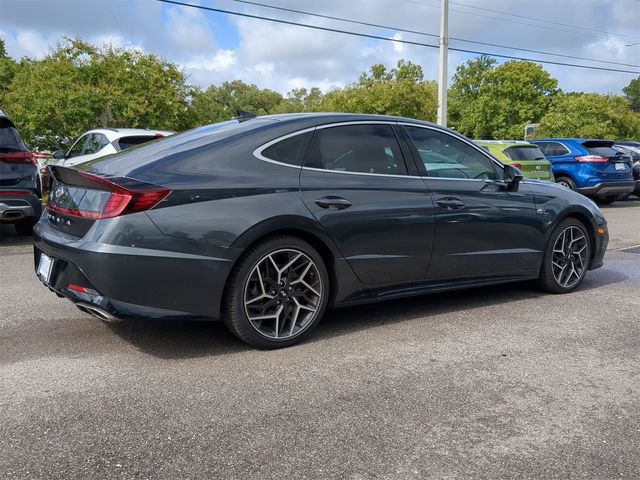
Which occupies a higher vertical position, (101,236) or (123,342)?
(101,236)

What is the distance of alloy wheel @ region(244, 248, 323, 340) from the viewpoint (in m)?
3.91

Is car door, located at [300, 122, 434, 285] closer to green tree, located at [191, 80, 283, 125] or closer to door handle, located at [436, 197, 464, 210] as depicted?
door handle, located at [436, 197, 464, 210]

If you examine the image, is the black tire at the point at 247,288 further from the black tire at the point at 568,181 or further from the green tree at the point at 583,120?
the green tree at the point at 583,120

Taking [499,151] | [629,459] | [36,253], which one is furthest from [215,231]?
[499,151]

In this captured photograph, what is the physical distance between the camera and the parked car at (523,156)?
1298 centimetres

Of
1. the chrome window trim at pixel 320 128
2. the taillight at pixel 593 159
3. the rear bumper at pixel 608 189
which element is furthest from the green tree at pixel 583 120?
the chrome window trim at pixel 320 128

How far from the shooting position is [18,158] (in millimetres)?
7648

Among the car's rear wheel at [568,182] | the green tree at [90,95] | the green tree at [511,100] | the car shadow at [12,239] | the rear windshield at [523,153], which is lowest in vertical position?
the car shadow at [12,239]

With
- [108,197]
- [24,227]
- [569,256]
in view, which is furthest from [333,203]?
[24,227]

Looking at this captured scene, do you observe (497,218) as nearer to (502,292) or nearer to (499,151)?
(502,292)

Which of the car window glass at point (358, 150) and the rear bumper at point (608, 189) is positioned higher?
the car window glass at point (358, 150)

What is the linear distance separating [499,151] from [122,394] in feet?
37.4

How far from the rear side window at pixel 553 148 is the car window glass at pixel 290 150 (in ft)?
43.5

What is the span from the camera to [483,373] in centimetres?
367
